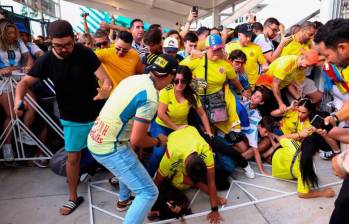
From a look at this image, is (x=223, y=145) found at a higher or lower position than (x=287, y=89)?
lower

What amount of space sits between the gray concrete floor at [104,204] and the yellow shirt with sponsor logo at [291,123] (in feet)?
2.08

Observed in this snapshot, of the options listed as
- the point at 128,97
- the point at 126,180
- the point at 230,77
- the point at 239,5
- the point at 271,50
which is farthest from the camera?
the point at 239,5

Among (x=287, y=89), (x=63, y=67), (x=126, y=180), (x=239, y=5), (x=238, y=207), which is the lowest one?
(x=238, y=207)

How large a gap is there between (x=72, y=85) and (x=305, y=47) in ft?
12.5

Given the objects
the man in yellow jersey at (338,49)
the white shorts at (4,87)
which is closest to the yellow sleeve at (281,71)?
the man in yellow jersey at (338,49)

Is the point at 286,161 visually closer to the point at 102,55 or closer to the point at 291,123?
the point at 291,123

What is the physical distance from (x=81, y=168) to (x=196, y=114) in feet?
4.98

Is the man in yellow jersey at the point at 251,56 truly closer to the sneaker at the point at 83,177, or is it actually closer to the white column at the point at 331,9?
the white column at the point at 331,9

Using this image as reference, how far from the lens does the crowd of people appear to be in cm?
208

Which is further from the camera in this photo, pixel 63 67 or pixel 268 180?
pixel 268 180

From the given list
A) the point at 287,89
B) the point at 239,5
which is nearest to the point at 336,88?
the point at 287,89

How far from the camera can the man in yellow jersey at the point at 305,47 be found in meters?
4.66

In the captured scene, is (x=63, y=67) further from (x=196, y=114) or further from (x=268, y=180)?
(x=268, y=180)

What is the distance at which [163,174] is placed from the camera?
2.89m
